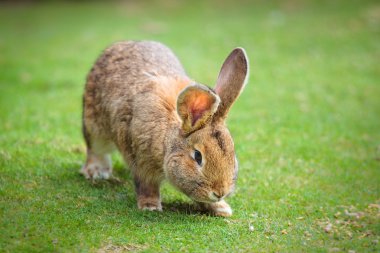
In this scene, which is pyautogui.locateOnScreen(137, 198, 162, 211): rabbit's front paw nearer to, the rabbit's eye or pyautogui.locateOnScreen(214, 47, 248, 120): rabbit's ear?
the rabbit's eye

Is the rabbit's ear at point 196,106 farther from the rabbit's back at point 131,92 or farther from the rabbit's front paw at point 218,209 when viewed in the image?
the rabbit's front paw at point 218,209

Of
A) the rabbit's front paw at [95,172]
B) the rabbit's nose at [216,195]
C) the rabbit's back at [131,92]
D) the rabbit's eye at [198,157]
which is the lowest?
the rabbit's front paw at [95,172]

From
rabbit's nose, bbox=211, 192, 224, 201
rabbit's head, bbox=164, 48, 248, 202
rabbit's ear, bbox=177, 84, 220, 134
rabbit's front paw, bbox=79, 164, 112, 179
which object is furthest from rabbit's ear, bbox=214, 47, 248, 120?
rabbit's front paw, bbox=79, 164, 112, 179

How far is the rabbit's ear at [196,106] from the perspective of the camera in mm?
5672

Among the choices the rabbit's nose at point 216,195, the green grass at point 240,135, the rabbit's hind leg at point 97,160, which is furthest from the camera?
the rabbit's hind leg at point 97,160

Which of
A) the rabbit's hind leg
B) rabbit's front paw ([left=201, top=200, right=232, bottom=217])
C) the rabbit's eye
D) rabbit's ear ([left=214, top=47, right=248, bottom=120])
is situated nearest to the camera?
the rabbit's eye

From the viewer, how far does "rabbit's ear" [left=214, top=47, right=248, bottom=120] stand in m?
6.06

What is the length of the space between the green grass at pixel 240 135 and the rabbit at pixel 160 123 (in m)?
0.38

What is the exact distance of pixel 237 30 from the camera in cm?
1647

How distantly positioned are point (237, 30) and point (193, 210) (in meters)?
10.5

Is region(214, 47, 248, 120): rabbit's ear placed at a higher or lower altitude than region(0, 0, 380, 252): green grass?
higher

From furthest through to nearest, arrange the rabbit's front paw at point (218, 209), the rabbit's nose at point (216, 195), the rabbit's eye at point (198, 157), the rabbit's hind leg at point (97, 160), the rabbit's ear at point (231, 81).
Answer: the rabbit's hind leg at point (97, 160) → the rabbit's front paw at point (218, 209) → the rabbit's ear at point (231, 81) → the rabbit's eye at point (198, 157) → the rabbit's nose at point (216, 195)

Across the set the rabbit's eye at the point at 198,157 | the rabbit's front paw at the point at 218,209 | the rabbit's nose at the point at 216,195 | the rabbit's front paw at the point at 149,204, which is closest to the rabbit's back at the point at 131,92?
the rabbit's front paw at the point at 149,204

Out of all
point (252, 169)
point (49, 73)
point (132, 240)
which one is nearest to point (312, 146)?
point (252, 169)
